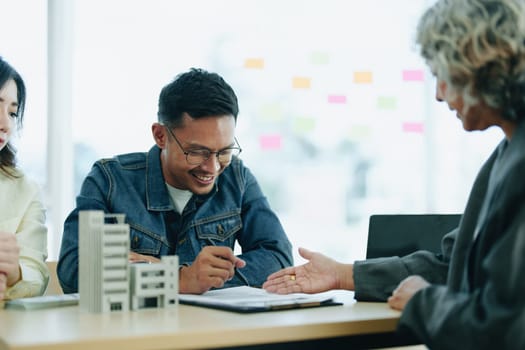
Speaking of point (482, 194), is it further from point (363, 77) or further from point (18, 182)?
point (363, 77)

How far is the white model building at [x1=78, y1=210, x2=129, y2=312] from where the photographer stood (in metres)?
1.57

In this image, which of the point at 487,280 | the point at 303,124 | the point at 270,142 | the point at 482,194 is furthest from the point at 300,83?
the point at 487,280

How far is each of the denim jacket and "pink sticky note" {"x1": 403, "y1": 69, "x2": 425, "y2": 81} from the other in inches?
78.9

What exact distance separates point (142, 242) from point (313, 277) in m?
0.57

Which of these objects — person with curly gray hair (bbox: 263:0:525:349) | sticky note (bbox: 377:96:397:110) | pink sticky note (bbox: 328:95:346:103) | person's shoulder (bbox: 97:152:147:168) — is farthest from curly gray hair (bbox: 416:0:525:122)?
sticky note (bbox: 377:96:397:110)

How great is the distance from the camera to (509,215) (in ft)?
4.48

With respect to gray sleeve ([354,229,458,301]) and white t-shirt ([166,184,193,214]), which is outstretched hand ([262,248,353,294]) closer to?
gray sleeve ([354,229,458,301])

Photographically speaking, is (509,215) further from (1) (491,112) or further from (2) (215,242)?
(2) (215,242)

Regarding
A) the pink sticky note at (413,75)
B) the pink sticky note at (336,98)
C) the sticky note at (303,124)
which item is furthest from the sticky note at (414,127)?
the sticky note at (303,124)

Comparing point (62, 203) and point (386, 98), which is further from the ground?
point (386, 98)

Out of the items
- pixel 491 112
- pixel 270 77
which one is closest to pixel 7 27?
pixel 270 77

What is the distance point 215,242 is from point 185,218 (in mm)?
124

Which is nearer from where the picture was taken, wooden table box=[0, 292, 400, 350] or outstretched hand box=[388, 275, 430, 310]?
wooden table box=[0, 292, 400, 350]

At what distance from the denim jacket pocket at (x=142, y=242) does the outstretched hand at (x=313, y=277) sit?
45 cm
